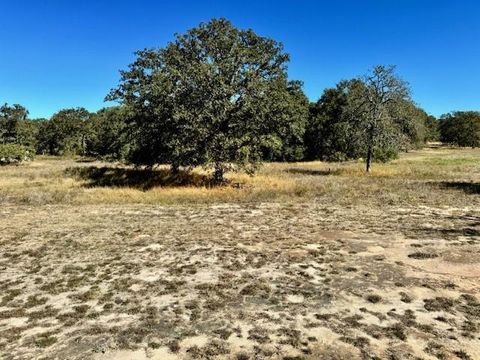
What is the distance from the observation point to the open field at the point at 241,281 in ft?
23.4

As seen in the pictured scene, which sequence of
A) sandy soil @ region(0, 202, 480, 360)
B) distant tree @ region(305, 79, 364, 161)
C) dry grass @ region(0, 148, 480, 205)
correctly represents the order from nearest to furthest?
sandy soil @ region(0, 202, 480, 360), dry grass @ region(0, 148, 480, 205), distant tree @ region(305, 79, 364, 161)

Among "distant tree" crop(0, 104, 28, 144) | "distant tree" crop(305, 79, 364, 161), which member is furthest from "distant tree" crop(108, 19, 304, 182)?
"distant tree" crop(0, 104, 28, 144)

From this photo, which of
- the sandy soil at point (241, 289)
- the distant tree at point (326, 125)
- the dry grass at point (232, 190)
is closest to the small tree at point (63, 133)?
the distant tree at point (326, 125)

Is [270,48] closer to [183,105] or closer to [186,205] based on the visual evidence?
[183,105]

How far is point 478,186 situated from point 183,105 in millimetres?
18944

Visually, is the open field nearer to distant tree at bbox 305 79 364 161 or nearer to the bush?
distant tree at bbox 305 79 364 161

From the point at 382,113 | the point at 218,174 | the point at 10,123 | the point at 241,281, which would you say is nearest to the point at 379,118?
the point at 382,113

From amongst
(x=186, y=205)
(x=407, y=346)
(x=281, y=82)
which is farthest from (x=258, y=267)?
(x=281, y=82)

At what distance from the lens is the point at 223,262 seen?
457 inches

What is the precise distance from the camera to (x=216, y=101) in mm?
26312

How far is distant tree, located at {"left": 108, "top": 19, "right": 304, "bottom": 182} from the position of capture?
26344 mm

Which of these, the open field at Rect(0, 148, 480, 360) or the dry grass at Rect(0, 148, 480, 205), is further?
the dry grass at Rect(0, 148, 480, 205)

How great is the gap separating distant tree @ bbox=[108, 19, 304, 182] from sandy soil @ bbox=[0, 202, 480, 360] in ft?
33.7

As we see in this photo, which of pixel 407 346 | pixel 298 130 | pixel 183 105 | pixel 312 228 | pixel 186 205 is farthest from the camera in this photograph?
pixel 298 130
